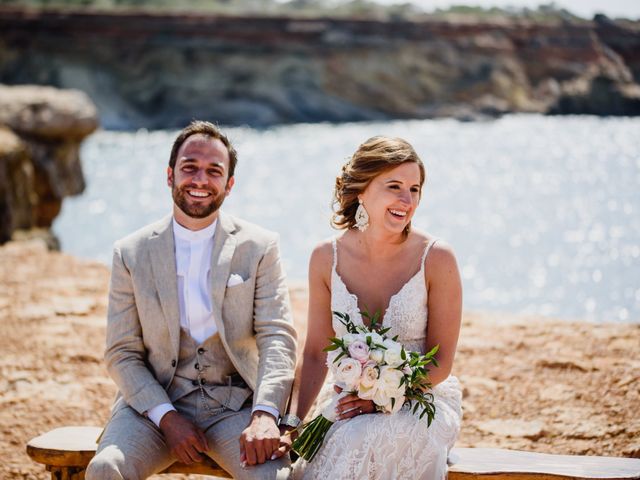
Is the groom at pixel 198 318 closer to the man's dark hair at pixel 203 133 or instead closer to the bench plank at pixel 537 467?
the man's dark hair at pixel 203 133

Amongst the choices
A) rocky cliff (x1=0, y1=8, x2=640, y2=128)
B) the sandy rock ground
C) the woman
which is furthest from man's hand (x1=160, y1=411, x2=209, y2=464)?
rocky cliff (x1=0, y1=8, x2=640, y2=128)

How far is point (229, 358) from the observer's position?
3.50 meters

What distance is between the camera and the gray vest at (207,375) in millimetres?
3441

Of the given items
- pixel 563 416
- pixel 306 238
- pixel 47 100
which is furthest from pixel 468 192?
pixel 563 416

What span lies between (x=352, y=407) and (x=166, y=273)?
1.00m

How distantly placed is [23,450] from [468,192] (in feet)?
59.4

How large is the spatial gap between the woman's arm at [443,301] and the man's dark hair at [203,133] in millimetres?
986

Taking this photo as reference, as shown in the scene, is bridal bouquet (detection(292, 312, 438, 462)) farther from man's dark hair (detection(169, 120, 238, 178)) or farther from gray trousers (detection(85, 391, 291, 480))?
man's dark hair (detection(169, 120, 238, 178))

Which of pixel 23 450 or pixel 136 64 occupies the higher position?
pixel 136 64

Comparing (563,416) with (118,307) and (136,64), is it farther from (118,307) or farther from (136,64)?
(136,64)

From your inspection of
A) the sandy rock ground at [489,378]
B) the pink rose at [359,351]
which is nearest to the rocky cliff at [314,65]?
the sandy rock ground at [489,378]

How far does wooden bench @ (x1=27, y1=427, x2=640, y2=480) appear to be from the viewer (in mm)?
3084

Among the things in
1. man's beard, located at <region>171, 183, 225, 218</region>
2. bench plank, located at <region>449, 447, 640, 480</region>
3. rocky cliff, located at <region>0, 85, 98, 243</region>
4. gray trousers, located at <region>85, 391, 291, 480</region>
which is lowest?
bench plank, located at <region>449, 447, 640, 480</region>

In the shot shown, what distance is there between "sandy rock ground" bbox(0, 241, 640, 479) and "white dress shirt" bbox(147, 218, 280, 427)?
4.55ft
